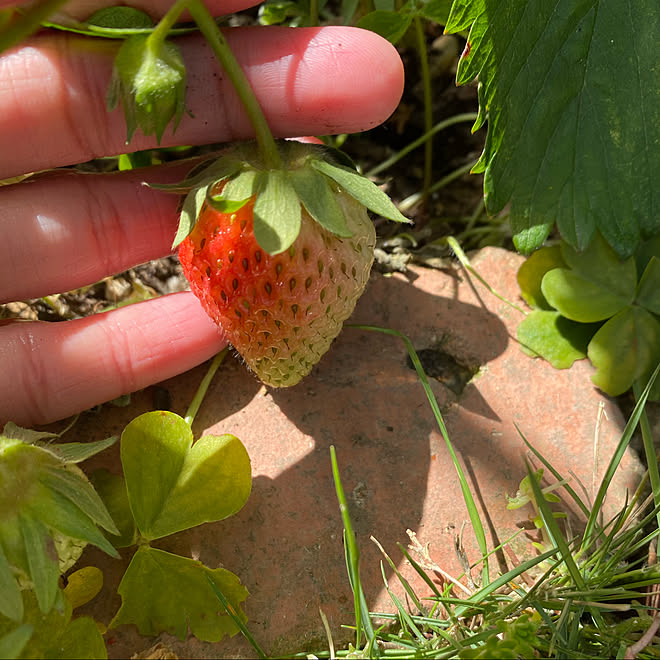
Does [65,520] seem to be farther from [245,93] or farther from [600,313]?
[600,313]

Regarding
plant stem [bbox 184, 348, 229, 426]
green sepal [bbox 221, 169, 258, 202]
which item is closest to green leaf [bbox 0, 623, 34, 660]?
plant stem [bbox 184, 348, 229, 426]

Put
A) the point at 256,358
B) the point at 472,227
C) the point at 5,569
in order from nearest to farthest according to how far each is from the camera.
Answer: the point at 5,569 → the point at 256,358 → the point at 472,227

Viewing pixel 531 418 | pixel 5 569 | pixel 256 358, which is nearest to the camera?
pixel 5 569

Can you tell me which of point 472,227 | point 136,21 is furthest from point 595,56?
point 136,21

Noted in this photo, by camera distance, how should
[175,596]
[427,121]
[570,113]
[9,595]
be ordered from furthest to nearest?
[427,121]
[570,113]
[175,596]
[9,595]

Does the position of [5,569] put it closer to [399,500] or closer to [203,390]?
[203,390]

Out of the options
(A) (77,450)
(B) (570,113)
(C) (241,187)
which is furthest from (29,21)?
(B) (570,113)
